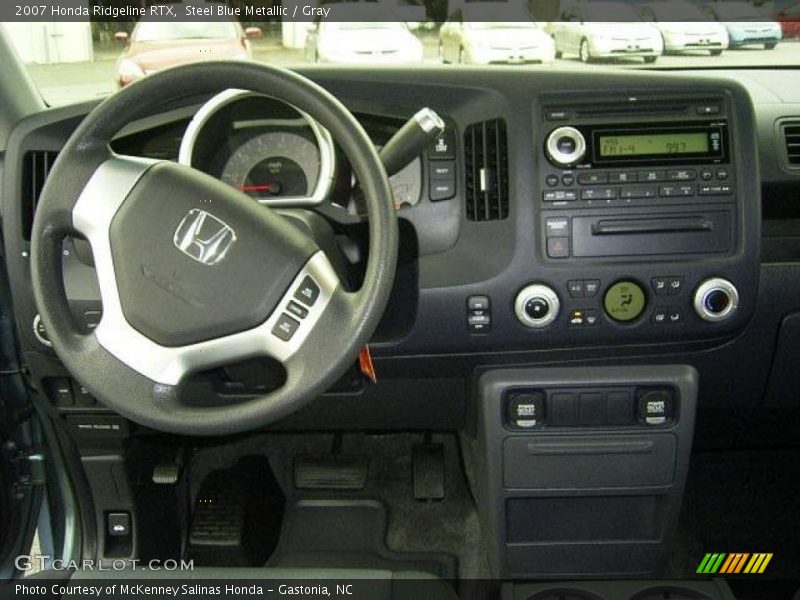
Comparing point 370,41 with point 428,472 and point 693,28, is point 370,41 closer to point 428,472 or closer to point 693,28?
point 693,28

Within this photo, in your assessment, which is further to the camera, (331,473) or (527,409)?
(331,473)

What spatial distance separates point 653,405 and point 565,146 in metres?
0.54

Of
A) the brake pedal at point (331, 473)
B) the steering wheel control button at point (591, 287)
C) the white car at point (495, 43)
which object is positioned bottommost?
the brake pedal at point (331, 473)

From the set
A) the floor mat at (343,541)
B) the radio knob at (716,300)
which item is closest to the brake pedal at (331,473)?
the floor mat at (343,541)

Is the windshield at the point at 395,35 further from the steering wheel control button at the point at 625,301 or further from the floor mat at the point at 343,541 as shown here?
the floor mat at the point at 343,541

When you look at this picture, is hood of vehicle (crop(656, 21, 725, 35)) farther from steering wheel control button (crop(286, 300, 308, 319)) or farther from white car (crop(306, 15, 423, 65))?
steering wheel control button (crop(286, 300, 308, 319))

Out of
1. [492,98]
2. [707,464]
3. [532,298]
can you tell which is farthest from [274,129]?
[707,464]

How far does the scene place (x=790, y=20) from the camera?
215 centimetres

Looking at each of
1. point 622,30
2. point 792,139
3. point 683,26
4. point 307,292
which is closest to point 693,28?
point 683,26

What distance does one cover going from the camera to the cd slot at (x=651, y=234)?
1944 mm

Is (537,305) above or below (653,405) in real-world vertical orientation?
above

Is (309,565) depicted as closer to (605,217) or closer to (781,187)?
(605,217)

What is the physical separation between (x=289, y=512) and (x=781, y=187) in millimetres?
1402

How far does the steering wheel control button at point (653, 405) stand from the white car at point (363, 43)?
0.79 m
